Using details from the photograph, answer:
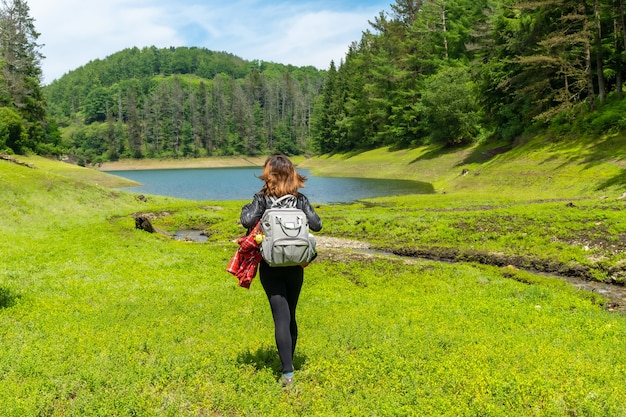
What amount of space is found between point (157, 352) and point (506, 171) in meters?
48.2

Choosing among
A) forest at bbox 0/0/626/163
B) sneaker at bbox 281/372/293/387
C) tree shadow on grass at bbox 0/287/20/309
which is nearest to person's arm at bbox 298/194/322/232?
sneaker at bbox 281/372/293/387

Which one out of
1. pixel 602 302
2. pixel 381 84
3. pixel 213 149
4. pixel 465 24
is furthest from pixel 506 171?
pixel 213 149

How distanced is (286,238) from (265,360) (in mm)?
3109

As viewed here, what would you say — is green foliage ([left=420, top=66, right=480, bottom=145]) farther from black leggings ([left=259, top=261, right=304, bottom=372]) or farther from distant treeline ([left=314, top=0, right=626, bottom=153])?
black leggings ([left=259, top=261, right=304, bottom=372])

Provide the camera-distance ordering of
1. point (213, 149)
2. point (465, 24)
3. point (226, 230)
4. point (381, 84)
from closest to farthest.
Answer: point (226, 230), point (465, 24), point (381, 84), point (213, 149)

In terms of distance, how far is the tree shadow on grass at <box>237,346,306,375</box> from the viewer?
7783 mm

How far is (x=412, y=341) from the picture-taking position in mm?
8938

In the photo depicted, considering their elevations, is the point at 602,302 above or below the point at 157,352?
below

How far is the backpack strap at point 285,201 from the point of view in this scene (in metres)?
6.70

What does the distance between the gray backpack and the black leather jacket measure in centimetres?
17

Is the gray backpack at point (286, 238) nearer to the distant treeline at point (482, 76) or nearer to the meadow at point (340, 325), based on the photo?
the meadow at point (340, 325)

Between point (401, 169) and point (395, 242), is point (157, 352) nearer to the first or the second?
point (395, 242)

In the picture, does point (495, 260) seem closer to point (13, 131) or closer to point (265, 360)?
point (265, 360)

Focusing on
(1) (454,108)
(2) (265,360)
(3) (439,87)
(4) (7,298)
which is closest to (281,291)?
(2) (265,360)
